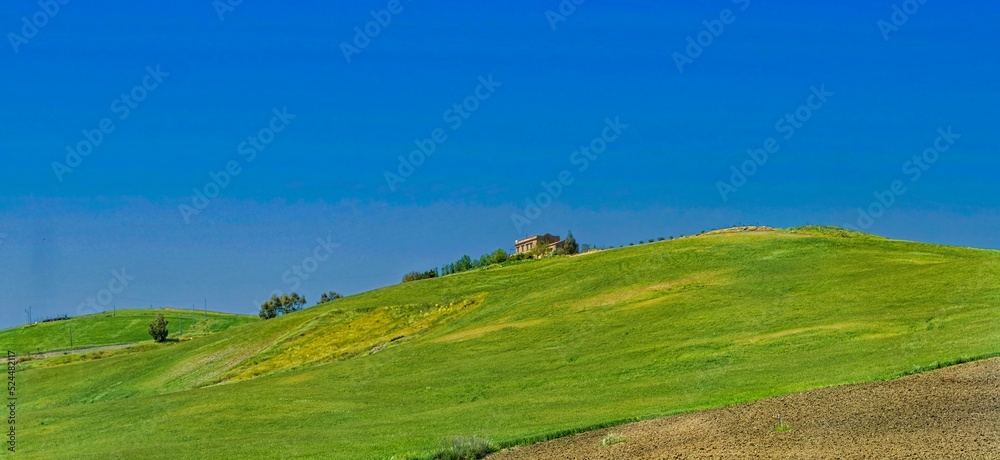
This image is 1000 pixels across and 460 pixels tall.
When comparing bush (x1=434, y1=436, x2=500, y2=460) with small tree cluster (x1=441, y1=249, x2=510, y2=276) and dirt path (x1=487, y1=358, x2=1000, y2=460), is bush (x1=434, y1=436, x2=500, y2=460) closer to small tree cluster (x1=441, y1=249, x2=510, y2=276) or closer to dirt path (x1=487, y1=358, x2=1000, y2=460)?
dirt path (x1=487, y1=358, x2=1000, y2=460)

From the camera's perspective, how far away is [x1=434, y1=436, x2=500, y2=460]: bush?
1000 inches

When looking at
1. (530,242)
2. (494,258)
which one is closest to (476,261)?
(494,258)

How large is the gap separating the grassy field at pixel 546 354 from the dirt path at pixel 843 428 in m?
2.97

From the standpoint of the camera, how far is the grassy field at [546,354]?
32688 mm

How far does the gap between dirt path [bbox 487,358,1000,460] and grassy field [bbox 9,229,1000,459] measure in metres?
2.97

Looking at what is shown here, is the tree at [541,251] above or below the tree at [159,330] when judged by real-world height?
below

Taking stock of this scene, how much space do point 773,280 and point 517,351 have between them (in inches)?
698

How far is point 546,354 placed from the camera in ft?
160

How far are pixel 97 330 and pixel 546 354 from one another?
145 m

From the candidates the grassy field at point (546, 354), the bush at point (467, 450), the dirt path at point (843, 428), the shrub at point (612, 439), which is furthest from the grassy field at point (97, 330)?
the dirt path at point (843, 428)

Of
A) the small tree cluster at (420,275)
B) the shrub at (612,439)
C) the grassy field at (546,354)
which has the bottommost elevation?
the shrub at (612,439)

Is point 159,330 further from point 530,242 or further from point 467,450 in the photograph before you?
point 467,450

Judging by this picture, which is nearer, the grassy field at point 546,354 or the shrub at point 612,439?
the shrub at point 612,439

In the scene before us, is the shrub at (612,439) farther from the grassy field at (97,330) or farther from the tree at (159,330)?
the grassy field at (97,330)
